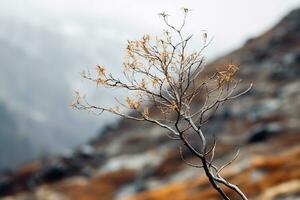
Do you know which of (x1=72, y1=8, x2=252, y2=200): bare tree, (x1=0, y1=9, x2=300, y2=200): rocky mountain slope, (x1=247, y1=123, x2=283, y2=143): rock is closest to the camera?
(x1=72, y1=8, x2=252, y2=200): bare tree

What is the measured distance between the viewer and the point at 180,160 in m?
147

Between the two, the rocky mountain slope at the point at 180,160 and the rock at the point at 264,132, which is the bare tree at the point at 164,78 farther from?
the rock at the point at 264,132

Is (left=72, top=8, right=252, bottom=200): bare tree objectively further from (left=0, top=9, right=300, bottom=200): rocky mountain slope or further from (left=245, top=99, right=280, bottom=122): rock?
(left=245, top=99, right=280, bottom=122): rock

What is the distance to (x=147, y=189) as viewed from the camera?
135m

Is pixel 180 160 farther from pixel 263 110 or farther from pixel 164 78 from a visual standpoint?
pixel 164 78

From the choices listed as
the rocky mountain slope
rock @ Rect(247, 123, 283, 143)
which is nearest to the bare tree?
the rocky mountain slope

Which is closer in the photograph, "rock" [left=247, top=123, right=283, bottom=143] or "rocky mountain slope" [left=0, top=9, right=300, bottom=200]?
"rocky mountain slope" [left=0, top=9, right=300, bottom=200]

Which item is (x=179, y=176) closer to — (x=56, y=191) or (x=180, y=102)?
(x=56, y=191)

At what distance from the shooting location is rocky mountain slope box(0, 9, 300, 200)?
105 metres

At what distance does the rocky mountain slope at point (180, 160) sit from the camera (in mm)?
105375

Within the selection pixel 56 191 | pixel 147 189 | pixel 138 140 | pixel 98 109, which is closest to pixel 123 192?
pixel 147 189

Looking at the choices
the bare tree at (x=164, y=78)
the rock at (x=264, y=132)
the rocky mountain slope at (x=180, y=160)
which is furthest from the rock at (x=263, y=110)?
the bare tree at (x=164, y=78)

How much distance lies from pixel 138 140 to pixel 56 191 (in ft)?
135

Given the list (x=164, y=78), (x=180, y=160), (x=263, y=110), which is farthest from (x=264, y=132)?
(x=164, y=78)
